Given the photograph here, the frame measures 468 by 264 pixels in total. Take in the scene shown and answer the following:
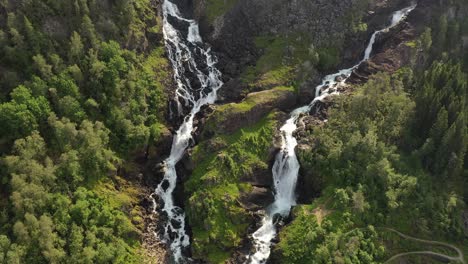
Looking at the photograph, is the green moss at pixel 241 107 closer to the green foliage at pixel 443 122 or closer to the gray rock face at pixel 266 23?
the gray rock face at pixel 266 23

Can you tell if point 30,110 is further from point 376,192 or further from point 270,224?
point 376,192

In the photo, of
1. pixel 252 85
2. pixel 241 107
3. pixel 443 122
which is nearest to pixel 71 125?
pixel 241 107

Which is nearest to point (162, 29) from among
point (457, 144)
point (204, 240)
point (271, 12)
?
point (271, 12)

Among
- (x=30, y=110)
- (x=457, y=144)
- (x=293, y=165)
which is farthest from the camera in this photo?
(x=293, y=165)

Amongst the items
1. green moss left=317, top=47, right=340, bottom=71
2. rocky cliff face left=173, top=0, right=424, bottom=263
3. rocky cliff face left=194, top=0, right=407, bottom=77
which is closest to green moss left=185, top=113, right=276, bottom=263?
rocky cliff face left=173, top=0, right=424, bottom=263

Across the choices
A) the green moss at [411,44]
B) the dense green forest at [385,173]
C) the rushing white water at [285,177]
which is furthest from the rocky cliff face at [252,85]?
the green moss at [411,44]

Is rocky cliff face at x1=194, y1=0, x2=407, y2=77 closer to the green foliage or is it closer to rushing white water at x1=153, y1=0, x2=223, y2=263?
rushing white water at x1=153, y1=0, x2=223, y2=263
